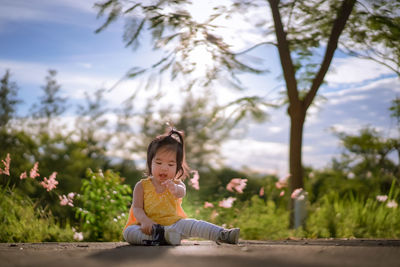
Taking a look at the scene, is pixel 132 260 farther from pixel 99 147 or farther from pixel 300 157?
pixel 99 147

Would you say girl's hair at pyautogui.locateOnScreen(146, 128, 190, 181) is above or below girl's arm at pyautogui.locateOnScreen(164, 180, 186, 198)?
above

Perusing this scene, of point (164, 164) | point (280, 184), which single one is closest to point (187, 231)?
point (164, 164)

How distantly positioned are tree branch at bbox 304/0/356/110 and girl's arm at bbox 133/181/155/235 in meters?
4.61

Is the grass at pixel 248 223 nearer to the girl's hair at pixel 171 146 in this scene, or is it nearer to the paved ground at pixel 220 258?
the girl's hair at pixel 171 146

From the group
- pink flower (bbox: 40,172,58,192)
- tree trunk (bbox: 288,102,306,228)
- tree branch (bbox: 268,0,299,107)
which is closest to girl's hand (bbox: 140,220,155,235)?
pink flower (bbox: 40,172,58,192)

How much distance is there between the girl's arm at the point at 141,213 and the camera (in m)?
3.50

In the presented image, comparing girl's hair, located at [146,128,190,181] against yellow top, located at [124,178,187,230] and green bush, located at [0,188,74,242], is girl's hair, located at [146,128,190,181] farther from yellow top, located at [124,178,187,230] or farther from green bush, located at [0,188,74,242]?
green bush, located at [0,188,74,242]

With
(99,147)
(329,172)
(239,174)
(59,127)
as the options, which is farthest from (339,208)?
(59,127)

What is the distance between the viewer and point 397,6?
7609 millimetres

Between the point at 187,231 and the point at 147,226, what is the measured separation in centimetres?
34

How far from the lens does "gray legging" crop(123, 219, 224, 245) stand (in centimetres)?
352

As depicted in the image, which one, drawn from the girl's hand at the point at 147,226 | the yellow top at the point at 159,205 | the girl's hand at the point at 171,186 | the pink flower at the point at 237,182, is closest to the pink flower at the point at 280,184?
the pink flower at the point at 237,182

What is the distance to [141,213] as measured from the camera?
3.63 meters

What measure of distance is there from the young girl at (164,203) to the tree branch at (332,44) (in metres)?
4.32
